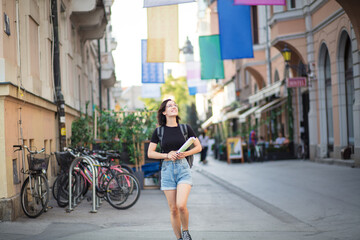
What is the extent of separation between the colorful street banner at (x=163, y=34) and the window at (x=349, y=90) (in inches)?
284

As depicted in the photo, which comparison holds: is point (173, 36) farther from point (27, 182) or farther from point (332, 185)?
point (27, 182)

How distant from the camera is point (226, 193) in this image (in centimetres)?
1370

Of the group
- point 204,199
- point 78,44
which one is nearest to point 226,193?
point 204,199

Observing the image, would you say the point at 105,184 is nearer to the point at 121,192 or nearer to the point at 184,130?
the point at 121,192

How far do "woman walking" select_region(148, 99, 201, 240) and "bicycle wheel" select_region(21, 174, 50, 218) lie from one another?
3.41m

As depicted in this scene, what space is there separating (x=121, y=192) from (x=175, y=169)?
446 centimetres

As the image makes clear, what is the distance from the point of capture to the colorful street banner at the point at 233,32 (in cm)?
1650

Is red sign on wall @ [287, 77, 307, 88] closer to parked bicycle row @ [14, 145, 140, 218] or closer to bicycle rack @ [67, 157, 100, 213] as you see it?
parked bicycle row @ [14, 145, 140, 218]

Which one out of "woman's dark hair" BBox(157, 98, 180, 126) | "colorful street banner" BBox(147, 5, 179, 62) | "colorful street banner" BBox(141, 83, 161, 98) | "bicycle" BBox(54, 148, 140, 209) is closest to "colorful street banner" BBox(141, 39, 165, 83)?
"colorful street banner" BBox(141, 83, 161, 98)

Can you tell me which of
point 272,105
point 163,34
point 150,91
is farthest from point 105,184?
point 272,105

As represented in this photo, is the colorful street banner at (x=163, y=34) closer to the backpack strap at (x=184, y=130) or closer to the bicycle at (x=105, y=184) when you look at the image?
the bicycle at (x=105, y=184)

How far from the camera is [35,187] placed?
9359 millimetres

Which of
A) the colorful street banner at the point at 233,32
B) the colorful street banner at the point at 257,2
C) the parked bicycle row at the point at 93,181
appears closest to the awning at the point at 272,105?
the colorful street banner at the point at 233,32

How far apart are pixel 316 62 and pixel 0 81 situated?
1701cm
